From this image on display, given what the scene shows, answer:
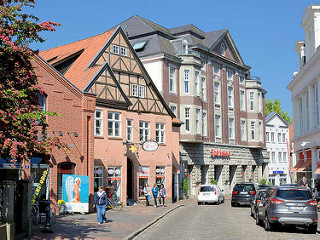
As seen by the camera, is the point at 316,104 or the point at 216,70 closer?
the point at 316,104

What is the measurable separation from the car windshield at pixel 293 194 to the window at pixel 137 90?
60.6ft

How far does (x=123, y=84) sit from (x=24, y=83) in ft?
66.1

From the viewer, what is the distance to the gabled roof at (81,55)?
29.4 m

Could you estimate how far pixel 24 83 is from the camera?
41.2ft

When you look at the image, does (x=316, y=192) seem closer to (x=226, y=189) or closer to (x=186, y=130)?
(x=186, y=130)

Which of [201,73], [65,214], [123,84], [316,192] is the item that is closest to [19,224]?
[65,214]

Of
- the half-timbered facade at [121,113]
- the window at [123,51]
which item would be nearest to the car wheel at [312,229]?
the half-timbered facade at [121,113]

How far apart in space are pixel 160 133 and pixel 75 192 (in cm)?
1272

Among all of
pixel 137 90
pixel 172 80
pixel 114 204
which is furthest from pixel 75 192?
pixel 172 80

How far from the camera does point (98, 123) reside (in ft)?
96.0

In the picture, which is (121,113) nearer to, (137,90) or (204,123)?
A: (137,90)

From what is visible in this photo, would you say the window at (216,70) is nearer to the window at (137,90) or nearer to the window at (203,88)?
the window at (203,88)

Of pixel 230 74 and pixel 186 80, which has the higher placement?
pixel 230 74

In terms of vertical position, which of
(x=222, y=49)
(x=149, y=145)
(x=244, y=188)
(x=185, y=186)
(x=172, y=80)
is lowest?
(x=185, y=186)
